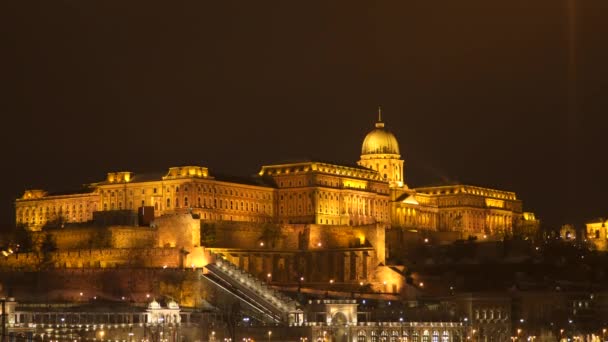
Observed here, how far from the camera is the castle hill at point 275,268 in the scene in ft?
411

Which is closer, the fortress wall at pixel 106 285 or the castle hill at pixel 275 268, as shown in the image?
the castle hill at pixel 275 268

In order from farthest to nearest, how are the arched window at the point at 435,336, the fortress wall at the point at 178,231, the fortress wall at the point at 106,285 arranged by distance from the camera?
the fortress wall at the point at 178,231, the fortress wall at the point at 106,285, the arched window at the point at 435,336

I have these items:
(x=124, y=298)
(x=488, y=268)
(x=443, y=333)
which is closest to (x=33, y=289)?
(x=124, y=298)

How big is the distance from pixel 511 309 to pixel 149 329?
118 ft

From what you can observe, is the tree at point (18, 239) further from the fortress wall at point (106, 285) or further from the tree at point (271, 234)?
the tree at point (271, 234)

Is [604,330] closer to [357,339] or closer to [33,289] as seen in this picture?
[357,339]

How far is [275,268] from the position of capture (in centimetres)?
15512

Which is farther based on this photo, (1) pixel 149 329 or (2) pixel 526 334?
(2) pixel 526 334

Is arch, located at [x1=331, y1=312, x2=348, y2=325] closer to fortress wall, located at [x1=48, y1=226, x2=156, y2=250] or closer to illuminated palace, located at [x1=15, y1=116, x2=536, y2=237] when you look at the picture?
fortress wall, located at [x1=48, y1=226, x2=156, y2=250]

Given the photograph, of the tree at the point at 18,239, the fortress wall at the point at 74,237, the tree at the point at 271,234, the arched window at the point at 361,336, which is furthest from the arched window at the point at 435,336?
the tree at the point at 18,239

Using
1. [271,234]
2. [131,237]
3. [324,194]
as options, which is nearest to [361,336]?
[131,237]

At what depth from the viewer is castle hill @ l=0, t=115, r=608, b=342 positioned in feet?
411

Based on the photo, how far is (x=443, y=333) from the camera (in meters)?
131

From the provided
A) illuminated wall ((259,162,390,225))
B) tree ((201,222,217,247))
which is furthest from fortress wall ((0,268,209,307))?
illuminated wall ((259,162,390,225))
